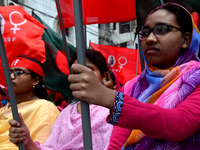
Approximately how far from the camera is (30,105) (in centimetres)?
214

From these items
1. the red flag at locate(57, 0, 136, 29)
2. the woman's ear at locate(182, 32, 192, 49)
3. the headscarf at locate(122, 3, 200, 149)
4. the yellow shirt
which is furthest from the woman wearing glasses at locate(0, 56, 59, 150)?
the woman's ear at locate(182, 32, 192, 49)

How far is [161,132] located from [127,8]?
2.06 m

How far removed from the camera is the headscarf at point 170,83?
0.89 m

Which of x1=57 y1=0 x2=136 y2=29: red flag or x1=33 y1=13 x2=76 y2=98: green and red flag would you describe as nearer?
x1=57 y1=0 x2=136 y2=29: red flag

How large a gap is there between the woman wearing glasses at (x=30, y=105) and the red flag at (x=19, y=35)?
399 millimetres

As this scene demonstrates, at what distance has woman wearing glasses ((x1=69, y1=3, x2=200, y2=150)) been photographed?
0.71 metres

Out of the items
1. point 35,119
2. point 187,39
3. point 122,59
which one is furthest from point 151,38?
point 122,59

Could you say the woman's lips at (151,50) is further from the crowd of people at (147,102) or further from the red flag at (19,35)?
the red flag at (19,35)

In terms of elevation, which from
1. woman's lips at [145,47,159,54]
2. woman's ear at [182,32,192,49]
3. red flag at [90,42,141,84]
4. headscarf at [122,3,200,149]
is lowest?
red flag at [90,42,141,84]

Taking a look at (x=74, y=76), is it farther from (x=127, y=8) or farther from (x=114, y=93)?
(x=127, y=8)

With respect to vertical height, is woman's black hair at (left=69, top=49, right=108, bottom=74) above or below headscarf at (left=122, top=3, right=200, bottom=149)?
below

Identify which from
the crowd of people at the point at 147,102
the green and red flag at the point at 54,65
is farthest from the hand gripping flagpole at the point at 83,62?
the green and red flag at the point at 54,65

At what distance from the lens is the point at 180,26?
3.62 ft

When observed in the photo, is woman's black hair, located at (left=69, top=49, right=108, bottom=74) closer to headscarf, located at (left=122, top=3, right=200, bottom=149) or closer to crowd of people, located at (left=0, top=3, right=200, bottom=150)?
crowd of people, located at (left=0, top=3, right=200, bottom=150)
